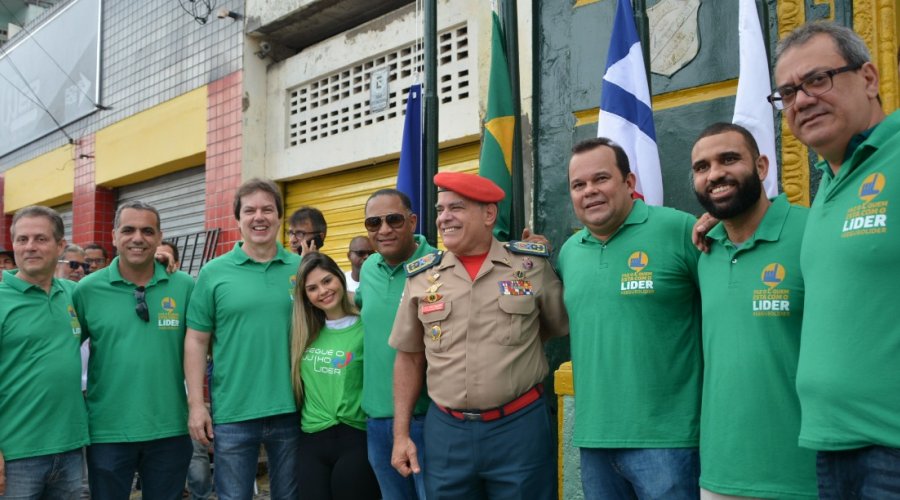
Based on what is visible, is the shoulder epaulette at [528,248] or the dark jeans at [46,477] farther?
the dark jeans at [46,477]

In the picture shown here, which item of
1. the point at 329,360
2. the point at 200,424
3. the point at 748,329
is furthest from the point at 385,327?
the point at 748,329

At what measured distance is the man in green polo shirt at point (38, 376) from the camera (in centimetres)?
349

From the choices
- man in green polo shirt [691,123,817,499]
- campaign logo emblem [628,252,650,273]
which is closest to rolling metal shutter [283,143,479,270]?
campaign logo emblem [628,252,650,273]

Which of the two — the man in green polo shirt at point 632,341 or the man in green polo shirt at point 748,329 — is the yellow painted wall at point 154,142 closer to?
the man in green polo shirt at point 632,341

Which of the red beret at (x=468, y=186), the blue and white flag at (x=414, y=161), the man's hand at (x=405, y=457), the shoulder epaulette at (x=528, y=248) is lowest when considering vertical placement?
the man's hand at (x=405, y=457)

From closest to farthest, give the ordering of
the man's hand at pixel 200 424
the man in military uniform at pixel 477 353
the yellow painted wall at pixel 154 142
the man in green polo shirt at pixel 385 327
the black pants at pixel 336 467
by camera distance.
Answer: the man in military uniform at pixel 477 353 < the man in green polo shirt at pixel 385 327 < the black pants at pixel 336 467 < the man's hand at pixel 200 424 < the yellow painted wall at pixel 154 142

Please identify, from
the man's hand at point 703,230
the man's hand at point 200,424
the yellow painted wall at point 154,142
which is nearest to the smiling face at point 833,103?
the man's hand at point 703,230

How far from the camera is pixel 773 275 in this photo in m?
2.45

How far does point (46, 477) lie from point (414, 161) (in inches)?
104

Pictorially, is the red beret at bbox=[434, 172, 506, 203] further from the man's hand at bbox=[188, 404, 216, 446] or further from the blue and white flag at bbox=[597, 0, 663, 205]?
the man's hand at bbox=[188, 404, 216, 446]

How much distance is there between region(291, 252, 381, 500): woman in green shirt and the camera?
3705 mm

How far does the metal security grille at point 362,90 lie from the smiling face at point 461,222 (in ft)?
12.7

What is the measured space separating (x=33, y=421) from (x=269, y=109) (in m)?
6.24

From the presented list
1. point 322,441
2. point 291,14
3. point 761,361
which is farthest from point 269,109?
point 761,361
